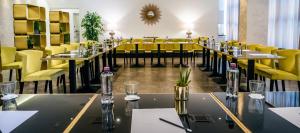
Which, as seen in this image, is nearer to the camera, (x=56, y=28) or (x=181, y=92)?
(x=181, y=92)

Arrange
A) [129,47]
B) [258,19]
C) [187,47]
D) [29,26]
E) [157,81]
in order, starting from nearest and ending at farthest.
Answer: [157,81], [29,26], [258,19], [129,47], [187,47]

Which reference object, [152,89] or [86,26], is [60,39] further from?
[152,89]

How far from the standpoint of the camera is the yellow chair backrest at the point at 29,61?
5.03 m

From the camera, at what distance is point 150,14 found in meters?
13.2

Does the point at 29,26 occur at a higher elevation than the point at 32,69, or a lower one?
higher

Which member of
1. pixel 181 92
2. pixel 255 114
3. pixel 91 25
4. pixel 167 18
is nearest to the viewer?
pixel 255 114

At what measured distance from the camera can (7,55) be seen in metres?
6.70

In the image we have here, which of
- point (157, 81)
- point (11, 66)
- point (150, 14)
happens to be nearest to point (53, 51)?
point (11, 66)

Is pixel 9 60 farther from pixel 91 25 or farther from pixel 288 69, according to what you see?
pixel 91 25

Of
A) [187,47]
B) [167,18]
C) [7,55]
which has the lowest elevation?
[7,55]

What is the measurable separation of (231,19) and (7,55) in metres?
8.57

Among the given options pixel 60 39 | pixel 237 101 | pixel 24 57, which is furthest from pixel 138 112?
pixel 60 39

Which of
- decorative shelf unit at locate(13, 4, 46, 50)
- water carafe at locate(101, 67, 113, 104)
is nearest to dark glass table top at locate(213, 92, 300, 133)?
water carafe at locate(101, 67, 113, 104)

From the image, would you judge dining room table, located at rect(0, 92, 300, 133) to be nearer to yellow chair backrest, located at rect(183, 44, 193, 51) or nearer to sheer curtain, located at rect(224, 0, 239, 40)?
yellow chair backrest, located at rect(183, 44, 193, 51)
